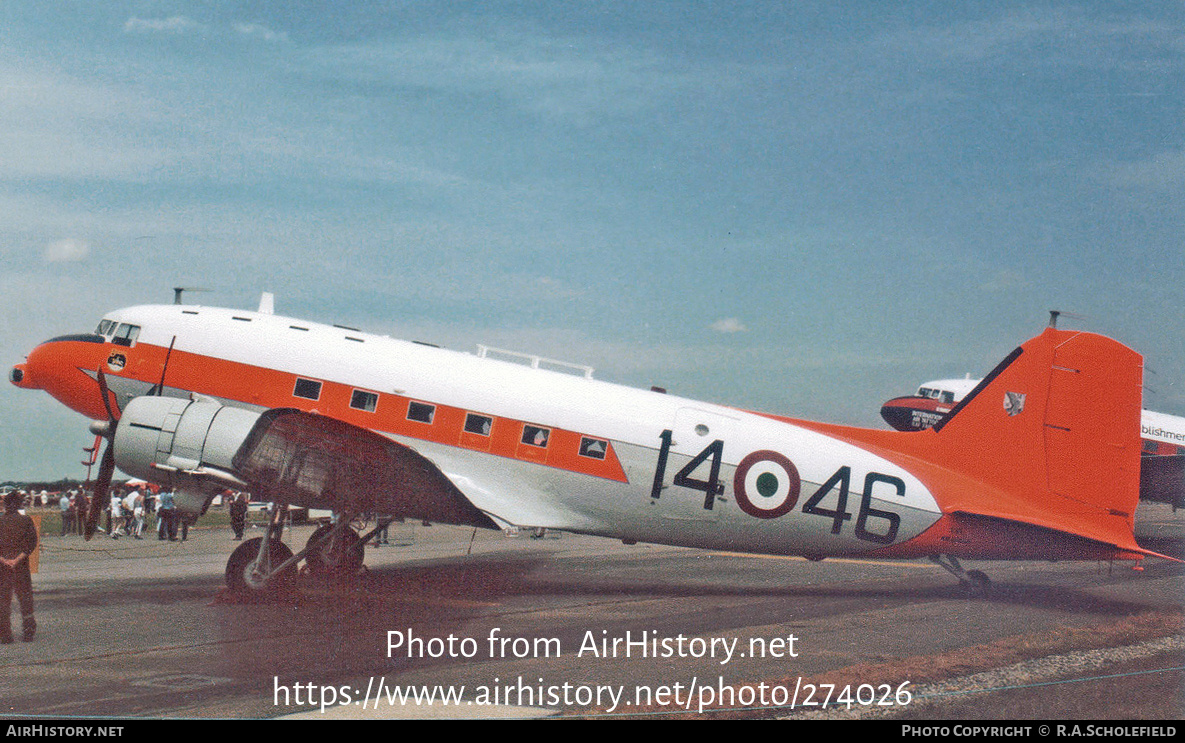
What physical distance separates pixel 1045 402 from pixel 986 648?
16.8 ft

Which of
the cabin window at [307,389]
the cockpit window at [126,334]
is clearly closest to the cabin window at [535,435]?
the cabin window at [307,389]

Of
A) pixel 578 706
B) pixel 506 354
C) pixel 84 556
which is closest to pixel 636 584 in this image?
pixel 506 354

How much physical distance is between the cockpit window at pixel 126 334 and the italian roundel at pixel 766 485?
34.2 feet

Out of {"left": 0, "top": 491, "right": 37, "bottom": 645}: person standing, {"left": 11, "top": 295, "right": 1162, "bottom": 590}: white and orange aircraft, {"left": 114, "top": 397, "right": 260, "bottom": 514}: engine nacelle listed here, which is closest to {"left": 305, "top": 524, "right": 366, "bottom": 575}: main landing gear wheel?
{"left": 11, "top": 295, "right": 1162, "bottom": 590}: white and orange aircraft

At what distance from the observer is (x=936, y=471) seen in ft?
47.1

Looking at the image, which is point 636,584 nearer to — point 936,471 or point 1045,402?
point 936,471

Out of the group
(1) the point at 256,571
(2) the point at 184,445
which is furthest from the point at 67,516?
(2) the point at 184,445

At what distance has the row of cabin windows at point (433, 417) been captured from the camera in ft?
46.3

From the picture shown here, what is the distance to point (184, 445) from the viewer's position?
12.6 m

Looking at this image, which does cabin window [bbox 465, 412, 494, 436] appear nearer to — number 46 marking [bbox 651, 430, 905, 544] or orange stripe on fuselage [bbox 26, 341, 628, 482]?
orange stripe on fuselage [bbox 26, 341, 628, 482]

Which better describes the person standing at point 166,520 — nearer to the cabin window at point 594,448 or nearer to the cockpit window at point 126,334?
the cockpit window at point 126,334

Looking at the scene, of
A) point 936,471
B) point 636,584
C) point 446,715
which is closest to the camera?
point 446,715

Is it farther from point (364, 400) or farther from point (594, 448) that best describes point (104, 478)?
point (594, 448)

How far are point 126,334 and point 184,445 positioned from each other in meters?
3.86
